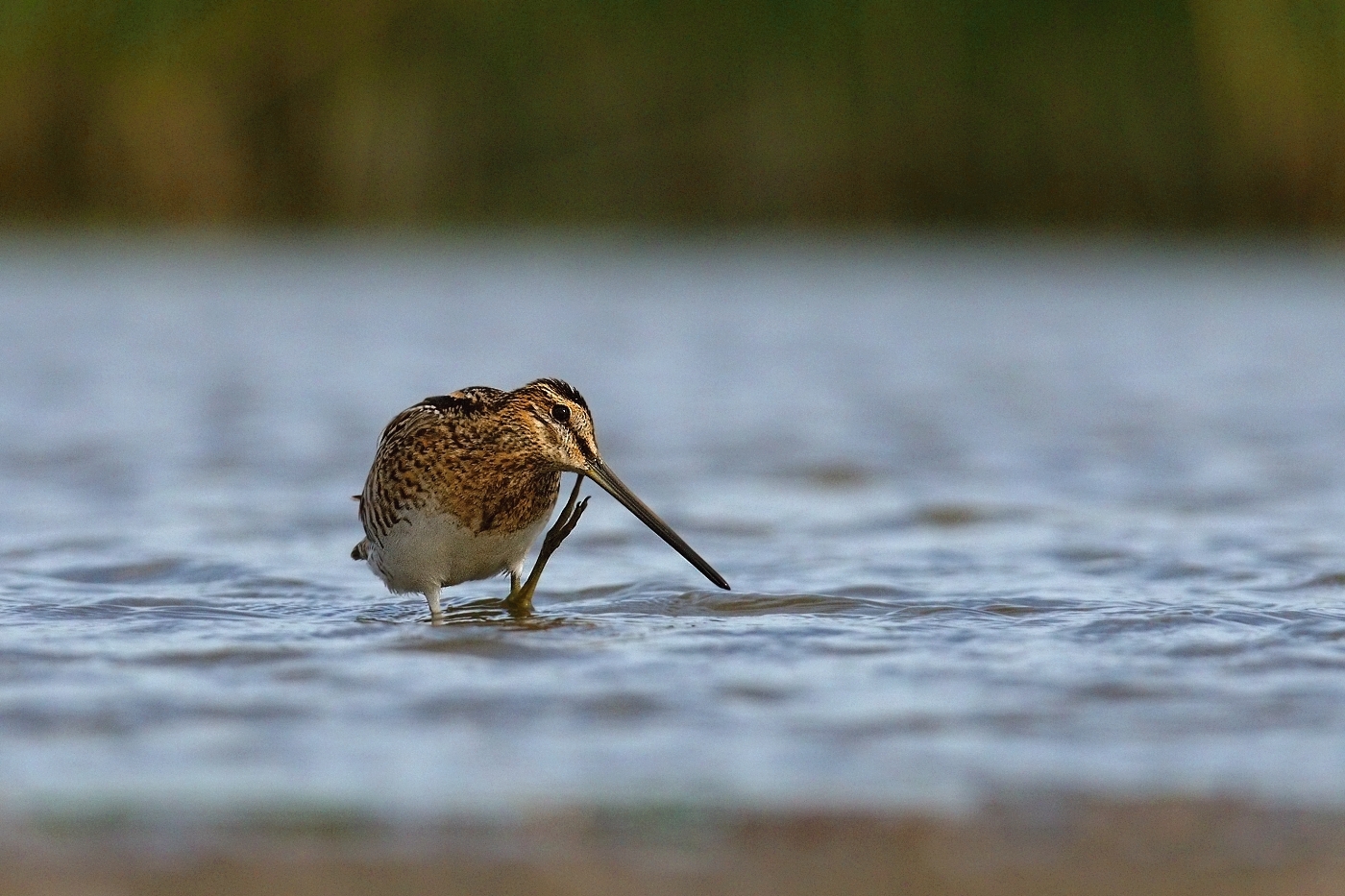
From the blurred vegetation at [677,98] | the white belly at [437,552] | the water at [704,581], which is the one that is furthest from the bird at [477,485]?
the blurred vegetation at [677,98]

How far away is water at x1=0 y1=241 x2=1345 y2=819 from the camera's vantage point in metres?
3.81

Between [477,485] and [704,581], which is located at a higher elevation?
[477,485]

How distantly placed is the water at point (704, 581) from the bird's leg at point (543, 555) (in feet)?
0.42

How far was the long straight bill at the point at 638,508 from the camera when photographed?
18.5ft

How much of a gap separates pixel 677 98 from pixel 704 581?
16.7m

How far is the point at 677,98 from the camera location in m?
22.4

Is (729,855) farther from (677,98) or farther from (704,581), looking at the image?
(677,98)

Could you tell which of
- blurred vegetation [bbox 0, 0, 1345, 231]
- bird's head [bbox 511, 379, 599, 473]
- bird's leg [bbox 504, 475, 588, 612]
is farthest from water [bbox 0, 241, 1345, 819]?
blurred vegetation [bbox 0, 0, 1345, 231]

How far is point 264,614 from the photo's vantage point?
559cm

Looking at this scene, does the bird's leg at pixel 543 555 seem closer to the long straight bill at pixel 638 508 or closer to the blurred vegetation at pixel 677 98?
the long straight bill at pixel 638 508

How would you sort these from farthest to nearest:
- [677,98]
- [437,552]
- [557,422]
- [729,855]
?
[677,98], [557,422], [437,552], [729,855]

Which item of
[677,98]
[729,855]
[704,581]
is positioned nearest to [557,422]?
[704,581]

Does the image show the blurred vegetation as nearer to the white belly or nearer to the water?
the water

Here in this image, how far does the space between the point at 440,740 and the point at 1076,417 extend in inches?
283
